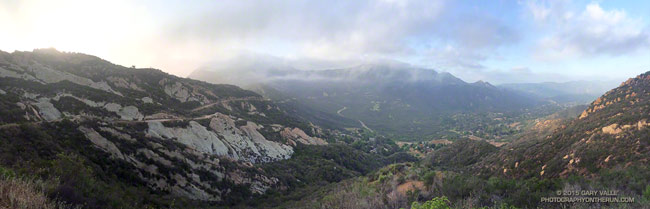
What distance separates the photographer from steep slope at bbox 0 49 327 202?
21.3m

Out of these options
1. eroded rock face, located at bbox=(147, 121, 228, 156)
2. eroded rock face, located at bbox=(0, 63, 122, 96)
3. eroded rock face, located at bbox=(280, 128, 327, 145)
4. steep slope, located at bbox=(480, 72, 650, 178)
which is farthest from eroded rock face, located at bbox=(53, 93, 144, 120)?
steep slope, located at bbox=(480, 72, 650, 178)

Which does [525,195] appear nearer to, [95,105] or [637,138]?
[637,138]

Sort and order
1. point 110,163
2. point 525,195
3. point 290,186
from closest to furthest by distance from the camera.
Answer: point 525,195 → point 110,163 → point 290,186

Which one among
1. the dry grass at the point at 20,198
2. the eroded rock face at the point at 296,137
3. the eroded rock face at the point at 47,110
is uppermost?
the dry grass at the point at 20,198

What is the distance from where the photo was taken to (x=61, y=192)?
770 centimetres

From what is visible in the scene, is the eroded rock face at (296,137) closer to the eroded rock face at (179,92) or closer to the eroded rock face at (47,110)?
the eroded rock face at (179,92)

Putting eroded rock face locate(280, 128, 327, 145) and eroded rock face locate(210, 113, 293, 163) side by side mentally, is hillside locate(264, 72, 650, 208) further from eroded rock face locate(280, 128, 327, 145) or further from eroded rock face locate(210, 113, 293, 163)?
eroded rock face locate(280, 128, 327, 145)

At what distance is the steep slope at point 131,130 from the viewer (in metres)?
21.3

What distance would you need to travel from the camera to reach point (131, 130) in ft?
91.7

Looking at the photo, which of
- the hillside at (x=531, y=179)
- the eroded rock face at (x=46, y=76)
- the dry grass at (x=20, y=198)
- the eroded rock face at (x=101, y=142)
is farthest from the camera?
the eroded rock face at (x=46, y=76)

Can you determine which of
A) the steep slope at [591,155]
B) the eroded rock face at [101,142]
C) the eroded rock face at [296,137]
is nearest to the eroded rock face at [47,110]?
the eroded rock face at [101,142]

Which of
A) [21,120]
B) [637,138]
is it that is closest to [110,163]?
[21,120]

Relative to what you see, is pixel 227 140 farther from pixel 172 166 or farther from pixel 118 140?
pixel 118 140

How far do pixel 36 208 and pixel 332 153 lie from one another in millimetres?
49961
